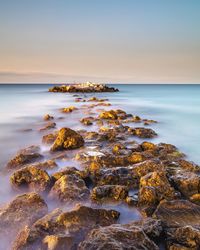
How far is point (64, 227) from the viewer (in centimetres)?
328

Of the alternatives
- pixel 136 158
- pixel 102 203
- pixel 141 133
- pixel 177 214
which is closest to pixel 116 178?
pixel 102 203

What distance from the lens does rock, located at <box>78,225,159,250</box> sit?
2662 mm

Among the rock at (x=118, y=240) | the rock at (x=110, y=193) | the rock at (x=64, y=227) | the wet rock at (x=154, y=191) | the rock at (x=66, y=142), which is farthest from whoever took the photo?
the rock at (x=66, y=142)

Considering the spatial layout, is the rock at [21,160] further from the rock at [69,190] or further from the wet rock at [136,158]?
the wet rock at [136,158]

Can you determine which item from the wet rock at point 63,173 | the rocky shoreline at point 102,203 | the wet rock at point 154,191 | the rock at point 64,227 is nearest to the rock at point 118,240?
the rocky shoreline at point 102,203

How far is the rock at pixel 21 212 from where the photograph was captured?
3.46 metres

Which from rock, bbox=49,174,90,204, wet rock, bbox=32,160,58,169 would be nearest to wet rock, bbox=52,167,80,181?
rock, bbox=49,174,90,204

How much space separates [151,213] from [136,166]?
1489 mm

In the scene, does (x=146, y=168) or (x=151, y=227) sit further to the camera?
(x=146, y=168)

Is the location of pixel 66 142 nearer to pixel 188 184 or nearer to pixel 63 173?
pixel 63 173

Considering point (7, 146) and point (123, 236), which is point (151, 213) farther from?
point (7, 146)

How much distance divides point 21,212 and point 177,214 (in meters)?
2.28

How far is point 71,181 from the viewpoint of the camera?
14.7 ft

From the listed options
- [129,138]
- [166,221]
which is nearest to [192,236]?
[166,221]
